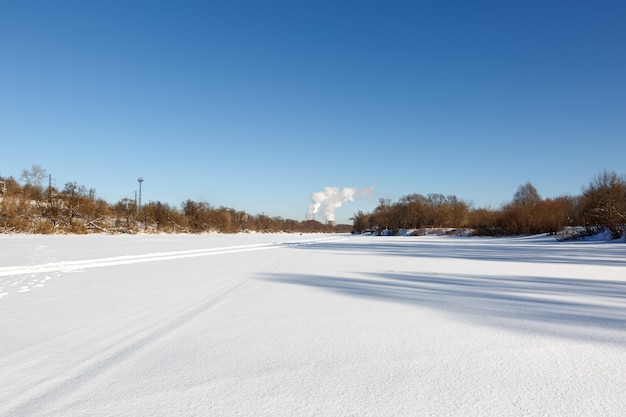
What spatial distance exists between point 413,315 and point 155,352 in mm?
2300

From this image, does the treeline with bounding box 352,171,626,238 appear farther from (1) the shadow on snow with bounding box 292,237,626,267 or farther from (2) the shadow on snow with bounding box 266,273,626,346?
(2) the shadow on snow with bounding box 266,273,626,346

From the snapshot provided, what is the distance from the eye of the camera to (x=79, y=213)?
36344 millimetres

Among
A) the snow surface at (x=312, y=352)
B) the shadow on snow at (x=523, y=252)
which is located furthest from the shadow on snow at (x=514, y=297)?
the shadow on snow at (x=523, y=252)

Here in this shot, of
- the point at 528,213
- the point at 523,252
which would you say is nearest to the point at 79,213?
the point at 523,252

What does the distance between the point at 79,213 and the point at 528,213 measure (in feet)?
158

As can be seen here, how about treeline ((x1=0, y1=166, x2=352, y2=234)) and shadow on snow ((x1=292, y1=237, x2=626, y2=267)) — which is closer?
shadow on snow ((x1=292, y1=237, x2=626, y2=267))

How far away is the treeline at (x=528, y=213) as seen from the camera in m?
23.2

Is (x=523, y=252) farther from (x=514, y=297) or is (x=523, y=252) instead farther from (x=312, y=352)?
(x=312, y=352)

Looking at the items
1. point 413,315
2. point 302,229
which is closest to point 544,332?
point 413,315

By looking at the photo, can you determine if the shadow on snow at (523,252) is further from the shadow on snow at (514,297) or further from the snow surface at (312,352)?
the snow surface at (312,352)

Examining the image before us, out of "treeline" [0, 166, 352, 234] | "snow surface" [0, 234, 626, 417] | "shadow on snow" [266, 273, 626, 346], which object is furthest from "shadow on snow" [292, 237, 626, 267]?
"treeline" [0, 166, 352, 234]

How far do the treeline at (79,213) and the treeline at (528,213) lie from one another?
40050 mm

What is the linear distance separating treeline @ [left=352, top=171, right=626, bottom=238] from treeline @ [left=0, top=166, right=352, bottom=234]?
131 ft

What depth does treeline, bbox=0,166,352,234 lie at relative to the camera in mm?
29344
